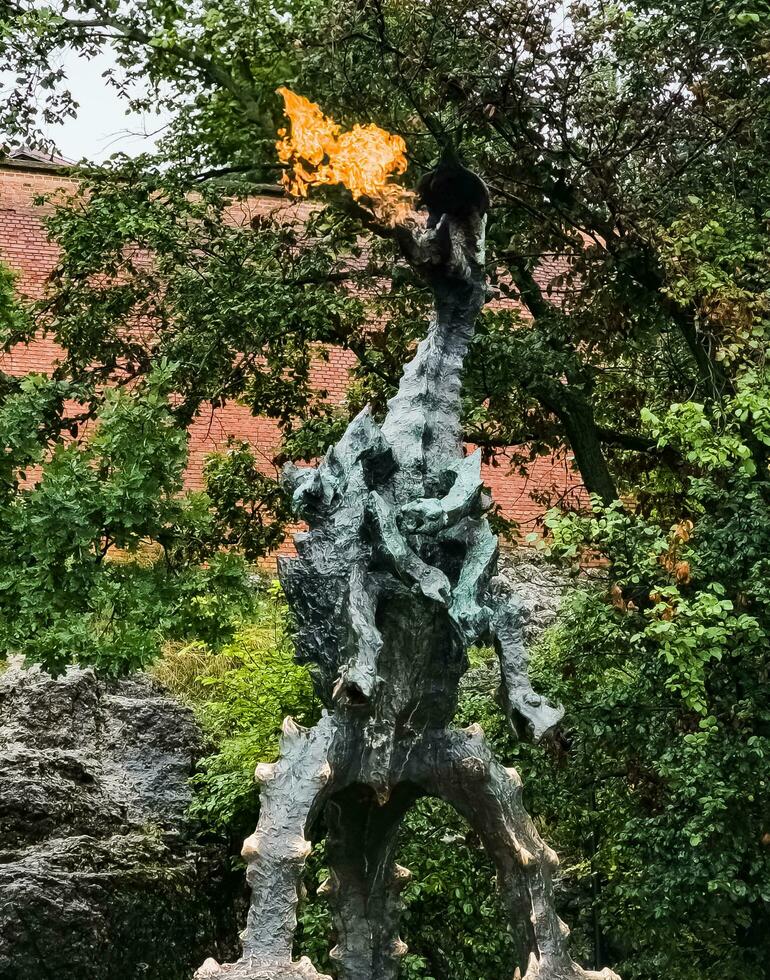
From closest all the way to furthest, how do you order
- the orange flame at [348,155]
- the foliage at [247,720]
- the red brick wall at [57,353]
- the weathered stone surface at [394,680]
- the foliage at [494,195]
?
the weathered stone surface at [394,680] < the orange flame at [348,155] < the foliage at [494,195] < the foliage at [247,720] < the red brick wall at [57,353]

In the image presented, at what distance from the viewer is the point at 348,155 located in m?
9.76

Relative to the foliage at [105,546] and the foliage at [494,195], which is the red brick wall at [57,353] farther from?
the foliage at [105,546]

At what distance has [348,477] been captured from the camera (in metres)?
7.59

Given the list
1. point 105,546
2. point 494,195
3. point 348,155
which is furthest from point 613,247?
point 105,546

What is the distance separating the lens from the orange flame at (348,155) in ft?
30.8

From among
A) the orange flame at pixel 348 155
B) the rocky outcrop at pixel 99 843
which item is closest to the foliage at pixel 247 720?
the rocky outcrop at pixel 99 843

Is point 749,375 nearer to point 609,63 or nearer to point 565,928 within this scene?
point 609,63

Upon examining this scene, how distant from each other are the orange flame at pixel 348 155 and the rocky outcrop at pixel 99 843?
6.20m

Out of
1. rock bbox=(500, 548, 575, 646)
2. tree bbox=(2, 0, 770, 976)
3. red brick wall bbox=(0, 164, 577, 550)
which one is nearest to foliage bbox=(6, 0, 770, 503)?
tree bbox=(2, 0, 770, 976)

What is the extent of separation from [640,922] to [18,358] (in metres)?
11.8

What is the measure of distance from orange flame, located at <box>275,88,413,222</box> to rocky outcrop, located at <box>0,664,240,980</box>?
620cm

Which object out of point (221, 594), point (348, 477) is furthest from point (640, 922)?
point (348, 477)

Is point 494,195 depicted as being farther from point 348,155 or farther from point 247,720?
point 247,720

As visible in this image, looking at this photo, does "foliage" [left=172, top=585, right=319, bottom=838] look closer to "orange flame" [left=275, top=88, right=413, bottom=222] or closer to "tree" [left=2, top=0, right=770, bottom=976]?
"tree" [left=2, top=0, right=770, bottom=976]
